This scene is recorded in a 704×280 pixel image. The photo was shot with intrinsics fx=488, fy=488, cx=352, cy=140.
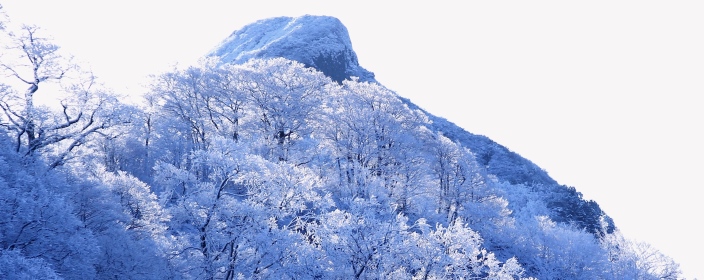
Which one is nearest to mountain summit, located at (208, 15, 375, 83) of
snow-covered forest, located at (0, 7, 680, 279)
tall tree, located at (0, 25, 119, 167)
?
snow-covered forest, located at (0, 7, 680, 279)

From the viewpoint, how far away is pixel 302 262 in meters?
26.0

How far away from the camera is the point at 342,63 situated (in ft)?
413

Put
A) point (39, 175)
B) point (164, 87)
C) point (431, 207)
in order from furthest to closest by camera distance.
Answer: point (431, 207) < point (164, 87) < point (39, 175)

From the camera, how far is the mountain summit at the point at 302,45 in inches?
4466

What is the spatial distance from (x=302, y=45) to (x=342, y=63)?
510 inches

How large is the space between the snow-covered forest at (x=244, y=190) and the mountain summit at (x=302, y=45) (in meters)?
61.7

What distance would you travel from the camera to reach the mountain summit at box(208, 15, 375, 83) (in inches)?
4466

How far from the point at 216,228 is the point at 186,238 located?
78.6 inches

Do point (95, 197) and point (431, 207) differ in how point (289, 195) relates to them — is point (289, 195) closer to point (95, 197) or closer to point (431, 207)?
point (95, 197)

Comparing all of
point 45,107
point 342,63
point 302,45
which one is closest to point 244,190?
point 45,107

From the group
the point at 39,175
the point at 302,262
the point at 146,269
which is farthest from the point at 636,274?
the point at 39,175

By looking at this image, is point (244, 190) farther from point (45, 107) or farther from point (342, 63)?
point (342, 63)

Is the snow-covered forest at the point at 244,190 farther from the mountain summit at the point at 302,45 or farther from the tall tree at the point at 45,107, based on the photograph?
the mountain summit at the point at 302,45

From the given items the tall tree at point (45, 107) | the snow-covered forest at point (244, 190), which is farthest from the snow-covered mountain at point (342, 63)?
the tall tree at point (45, 107)
